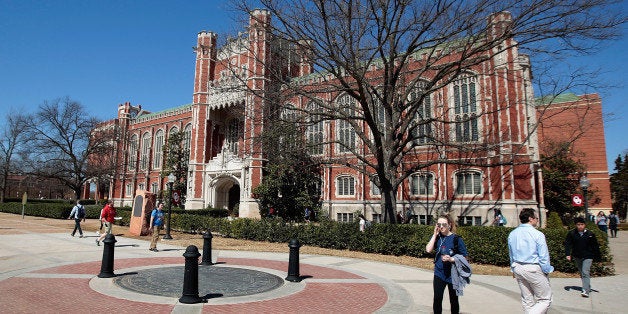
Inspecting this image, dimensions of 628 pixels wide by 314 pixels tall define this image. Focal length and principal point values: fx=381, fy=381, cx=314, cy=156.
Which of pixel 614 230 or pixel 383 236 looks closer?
pixel 383 236

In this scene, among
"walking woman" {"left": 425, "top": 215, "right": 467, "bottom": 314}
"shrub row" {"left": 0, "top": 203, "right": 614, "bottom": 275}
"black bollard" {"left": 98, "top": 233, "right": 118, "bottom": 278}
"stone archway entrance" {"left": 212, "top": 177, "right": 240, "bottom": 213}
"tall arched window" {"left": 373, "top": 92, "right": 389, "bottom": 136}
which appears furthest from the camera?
"stone archway entrance" {"left": 212, "top": 177, "right": 240, "bottom": 213}

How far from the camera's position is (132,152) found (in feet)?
159

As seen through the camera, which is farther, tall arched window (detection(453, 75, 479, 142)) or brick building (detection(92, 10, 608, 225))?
tall arched window (detection(453, 75, 479, 142))

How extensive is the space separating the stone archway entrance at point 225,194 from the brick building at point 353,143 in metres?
0.10

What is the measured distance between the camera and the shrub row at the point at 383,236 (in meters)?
11.4

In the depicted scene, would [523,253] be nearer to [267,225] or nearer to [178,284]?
[178,284]

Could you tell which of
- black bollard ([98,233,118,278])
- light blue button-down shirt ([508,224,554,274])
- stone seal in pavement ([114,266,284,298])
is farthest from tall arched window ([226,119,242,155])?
light blue button-down shirt ([508,224,554,274])

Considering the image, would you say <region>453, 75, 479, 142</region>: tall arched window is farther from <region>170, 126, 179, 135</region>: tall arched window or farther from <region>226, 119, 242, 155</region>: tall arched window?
<region>170, 126, 179, 135</region>: tall arched window

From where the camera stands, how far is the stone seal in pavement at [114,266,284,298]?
6988 millimetres

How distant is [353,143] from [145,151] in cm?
2960

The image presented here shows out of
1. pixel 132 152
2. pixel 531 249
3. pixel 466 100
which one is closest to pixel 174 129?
pixel 132 152

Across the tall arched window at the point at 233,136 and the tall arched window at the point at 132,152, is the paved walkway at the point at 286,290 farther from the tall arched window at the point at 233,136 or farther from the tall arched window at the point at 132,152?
the tall arched window at the point at 132,152

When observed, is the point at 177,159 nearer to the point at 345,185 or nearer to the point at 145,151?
the point at 145,151

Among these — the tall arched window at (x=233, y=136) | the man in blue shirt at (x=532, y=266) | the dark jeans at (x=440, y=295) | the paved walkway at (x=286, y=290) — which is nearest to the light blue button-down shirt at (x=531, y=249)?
the man in blue shirt at (x=532, y=266)
